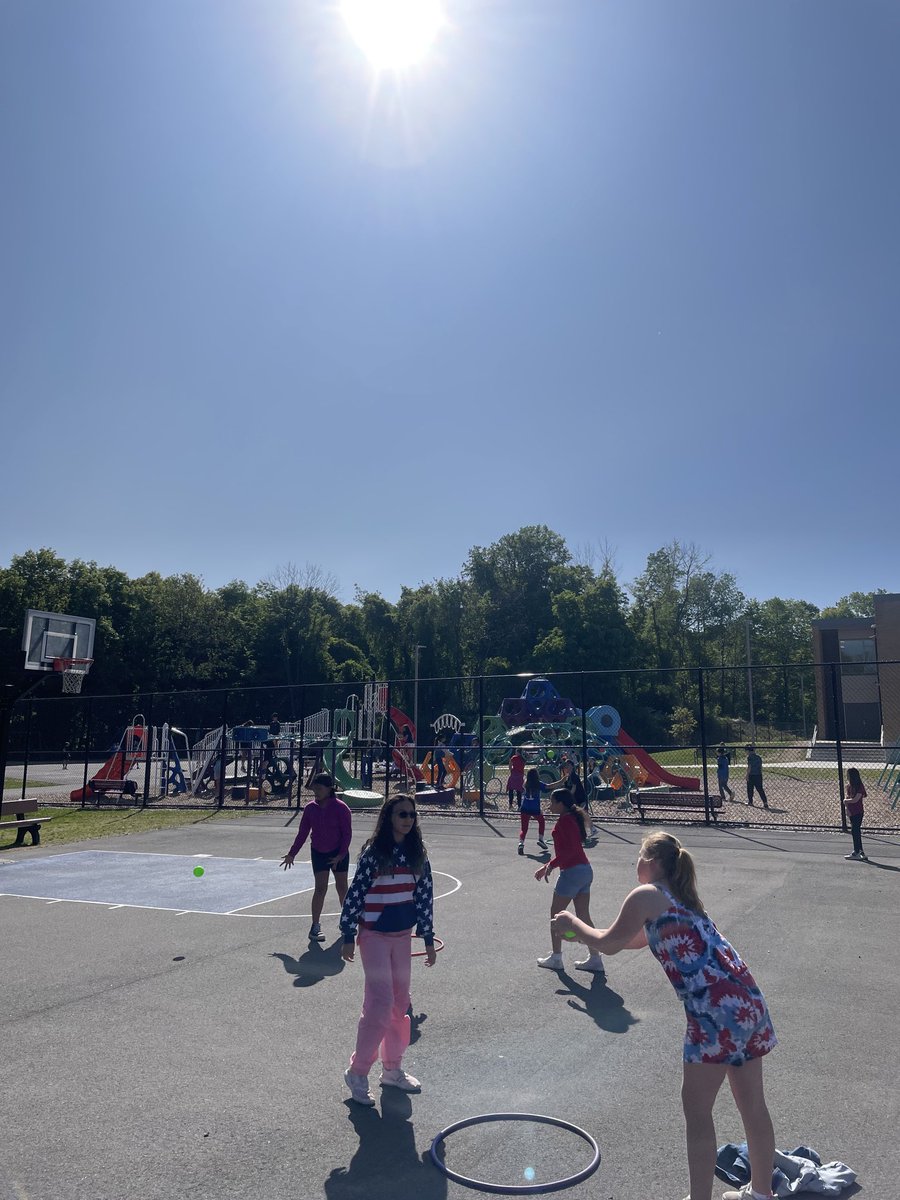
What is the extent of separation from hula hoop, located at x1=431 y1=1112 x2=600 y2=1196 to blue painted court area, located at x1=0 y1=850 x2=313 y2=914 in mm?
6770

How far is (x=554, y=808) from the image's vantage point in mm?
8477

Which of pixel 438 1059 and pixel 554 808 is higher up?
pixel 554 808

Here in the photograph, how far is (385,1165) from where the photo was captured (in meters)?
4.26

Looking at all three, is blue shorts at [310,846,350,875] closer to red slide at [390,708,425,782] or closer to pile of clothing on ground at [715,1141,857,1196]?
pile of clothing on ground at [715,1141,857,1196]

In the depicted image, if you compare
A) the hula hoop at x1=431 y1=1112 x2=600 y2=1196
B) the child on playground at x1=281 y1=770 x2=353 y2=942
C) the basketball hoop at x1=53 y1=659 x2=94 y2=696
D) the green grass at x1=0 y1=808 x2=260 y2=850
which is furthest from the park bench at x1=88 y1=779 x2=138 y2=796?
the hula hoop at x1=431 y1=1112 x2=600 y2=1196

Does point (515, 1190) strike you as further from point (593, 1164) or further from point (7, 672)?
point (7, 672)

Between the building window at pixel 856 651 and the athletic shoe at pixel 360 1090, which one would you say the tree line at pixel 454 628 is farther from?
the athletic shoe at pixel 360 1090

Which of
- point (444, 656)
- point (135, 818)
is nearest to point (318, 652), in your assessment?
point (444, 656)

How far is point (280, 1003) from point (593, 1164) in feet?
11.7

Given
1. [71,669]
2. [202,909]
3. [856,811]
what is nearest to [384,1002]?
[202,909]

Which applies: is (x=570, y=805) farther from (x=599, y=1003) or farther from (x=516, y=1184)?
(x=516, y=1184)

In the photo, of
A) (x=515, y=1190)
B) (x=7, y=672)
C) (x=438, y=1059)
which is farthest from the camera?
(x=7, y=672)

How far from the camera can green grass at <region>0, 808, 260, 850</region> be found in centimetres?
1958

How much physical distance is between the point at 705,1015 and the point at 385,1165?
1.93m
